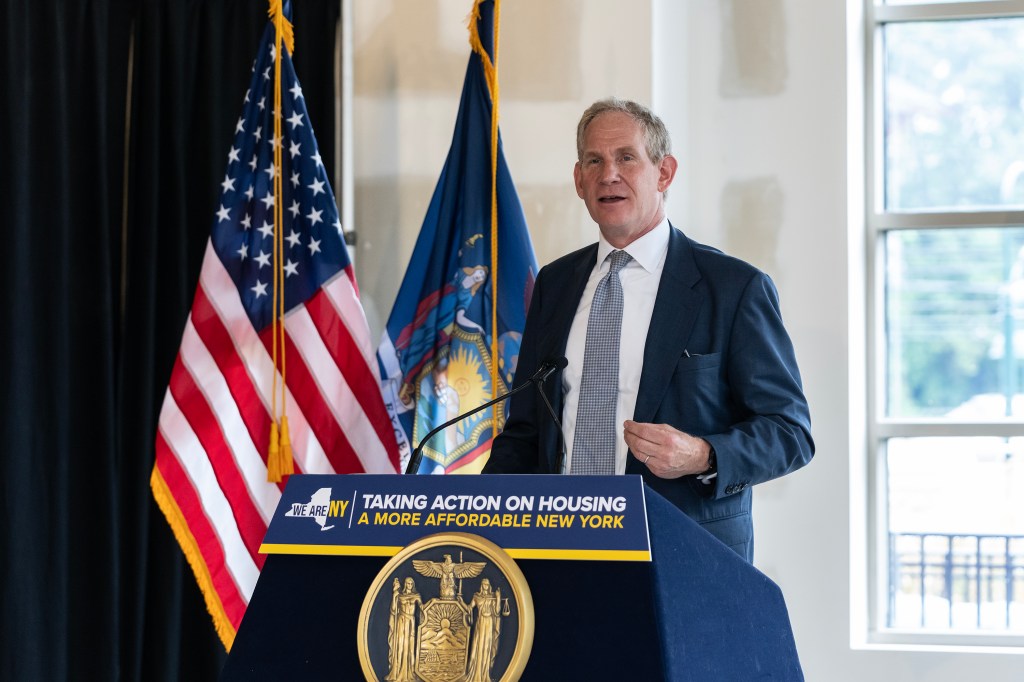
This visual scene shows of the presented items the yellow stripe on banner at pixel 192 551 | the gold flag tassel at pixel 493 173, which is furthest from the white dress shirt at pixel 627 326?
the yellow stripe on banner at pixel 192 551

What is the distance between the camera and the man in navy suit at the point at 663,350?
1.89 m

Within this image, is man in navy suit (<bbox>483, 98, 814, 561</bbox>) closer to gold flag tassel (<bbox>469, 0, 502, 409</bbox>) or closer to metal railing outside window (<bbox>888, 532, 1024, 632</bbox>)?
gold flag tassel (<bbox>469, 0, 502, 409</bbox>)

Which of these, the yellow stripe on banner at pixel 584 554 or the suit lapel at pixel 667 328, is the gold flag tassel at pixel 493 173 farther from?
the yellow stripe on banner at pixel 584 554

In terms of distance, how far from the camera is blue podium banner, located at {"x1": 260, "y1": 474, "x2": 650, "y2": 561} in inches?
45.6

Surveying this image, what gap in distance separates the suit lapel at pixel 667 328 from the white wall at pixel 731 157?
36.6 inches

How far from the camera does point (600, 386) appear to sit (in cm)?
206

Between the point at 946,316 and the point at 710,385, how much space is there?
1576 millimetres

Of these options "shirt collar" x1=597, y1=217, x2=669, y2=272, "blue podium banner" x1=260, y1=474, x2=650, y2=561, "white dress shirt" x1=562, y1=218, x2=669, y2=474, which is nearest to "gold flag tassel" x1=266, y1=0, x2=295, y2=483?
"white dress shirt" x1=562, y1=218, x2=669, y2=474

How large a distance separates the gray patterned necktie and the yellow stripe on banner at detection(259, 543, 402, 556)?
83 cm

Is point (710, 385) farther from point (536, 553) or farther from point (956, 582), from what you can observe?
point (956, 582)

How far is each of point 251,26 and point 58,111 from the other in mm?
572

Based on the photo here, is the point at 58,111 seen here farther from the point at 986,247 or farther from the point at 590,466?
the point at 986,247

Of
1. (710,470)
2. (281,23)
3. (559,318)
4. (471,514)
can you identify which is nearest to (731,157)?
(559,318)

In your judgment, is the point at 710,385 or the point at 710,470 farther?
the point at 710,385
